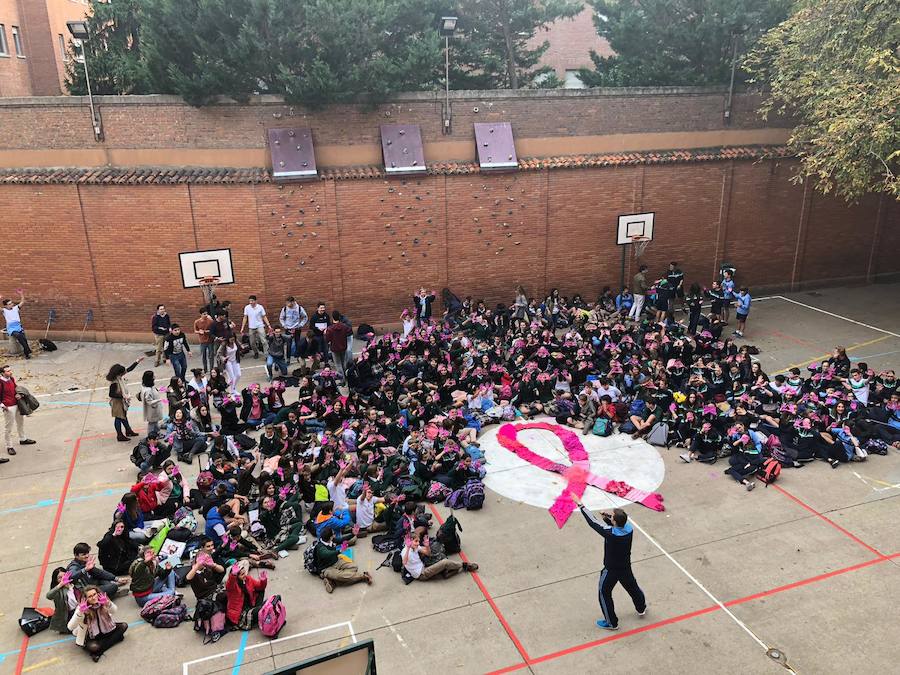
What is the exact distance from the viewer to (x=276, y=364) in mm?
19125

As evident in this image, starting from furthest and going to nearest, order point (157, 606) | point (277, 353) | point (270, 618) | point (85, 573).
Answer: point (277, 353)
point (157, 606)
point (85, 573)
point (270, 618)

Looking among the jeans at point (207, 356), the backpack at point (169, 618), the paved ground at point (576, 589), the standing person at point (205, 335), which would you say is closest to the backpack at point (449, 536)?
the paved ground at point (576, 589)

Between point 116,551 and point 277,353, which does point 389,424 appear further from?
point 116,551

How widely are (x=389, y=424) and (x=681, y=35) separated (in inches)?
679

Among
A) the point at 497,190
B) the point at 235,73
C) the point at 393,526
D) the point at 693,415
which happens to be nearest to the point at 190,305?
the point at 235,73

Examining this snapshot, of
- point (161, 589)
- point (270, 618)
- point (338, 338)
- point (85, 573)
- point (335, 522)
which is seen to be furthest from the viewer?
point (338, 338)

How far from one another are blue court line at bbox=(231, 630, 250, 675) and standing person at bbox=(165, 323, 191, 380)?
30.6 ft

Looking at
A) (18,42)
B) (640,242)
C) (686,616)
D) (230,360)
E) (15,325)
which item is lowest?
(686,616)

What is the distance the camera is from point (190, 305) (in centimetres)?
2147

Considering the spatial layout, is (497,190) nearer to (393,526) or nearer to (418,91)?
(418,91)

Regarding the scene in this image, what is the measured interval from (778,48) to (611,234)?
7.38 meters

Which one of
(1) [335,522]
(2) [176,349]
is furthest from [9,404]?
(1) [335,522]

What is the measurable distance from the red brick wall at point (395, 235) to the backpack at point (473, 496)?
417 inches

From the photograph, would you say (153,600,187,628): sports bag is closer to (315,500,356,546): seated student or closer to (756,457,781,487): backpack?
(315,500,356,546): seated student
